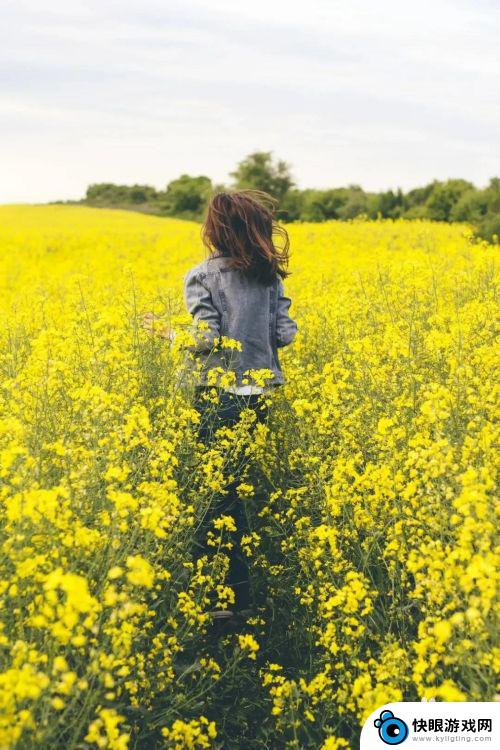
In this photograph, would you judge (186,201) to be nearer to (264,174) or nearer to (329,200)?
(264,174)

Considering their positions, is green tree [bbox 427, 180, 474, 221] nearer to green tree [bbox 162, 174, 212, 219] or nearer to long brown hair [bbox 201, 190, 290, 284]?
green tree [bbox 162, 174, 212, 219]

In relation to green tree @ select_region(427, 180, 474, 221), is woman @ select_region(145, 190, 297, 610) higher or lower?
lower

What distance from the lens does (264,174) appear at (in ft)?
122

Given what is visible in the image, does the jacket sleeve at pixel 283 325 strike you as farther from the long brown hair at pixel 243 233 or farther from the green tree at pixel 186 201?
the green tree at pixel 186 201

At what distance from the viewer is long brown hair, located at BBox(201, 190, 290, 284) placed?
387cm

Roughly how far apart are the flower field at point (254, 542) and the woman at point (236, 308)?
0.12 metres

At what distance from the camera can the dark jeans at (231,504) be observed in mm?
3879

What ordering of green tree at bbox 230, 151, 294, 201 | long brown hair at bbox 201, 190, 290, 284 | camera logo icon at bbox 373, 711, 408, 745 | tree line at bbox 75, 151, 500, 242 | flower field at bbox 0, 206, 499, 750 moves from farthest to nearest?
green tree at bbox 230, 151, 294, 201
tree line at bbox 75, 151, 500, 242
long brown hair at bbox 201, 190, 290, 284
camera logo icon at bbox 373, 711, 408, 745
flower field at bbox 0, 206, 499, 750

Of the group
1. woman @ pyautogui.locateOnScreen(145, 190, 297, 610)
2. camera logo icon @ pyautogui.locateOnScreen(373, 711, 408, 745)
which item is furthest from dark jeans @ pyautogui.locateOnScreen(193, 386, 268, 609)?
camera logo icon @ pyautogui.locateOnScreen(373, 711, 408, 745)

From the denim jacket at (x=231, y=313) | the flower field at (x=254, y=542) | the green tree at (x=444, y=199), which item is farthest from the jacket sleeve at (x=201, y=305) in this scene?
the green tree at (x=444, y=199)

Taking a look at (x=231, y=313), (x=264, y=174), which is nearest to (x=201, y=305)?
(x=231, y=313)

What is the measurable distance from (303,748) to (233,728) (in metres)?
0.41

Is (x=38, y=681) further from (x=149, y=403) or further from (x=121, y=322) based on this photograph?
(x=121, y=322)

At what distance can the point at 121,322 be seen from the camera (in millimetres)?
4605
